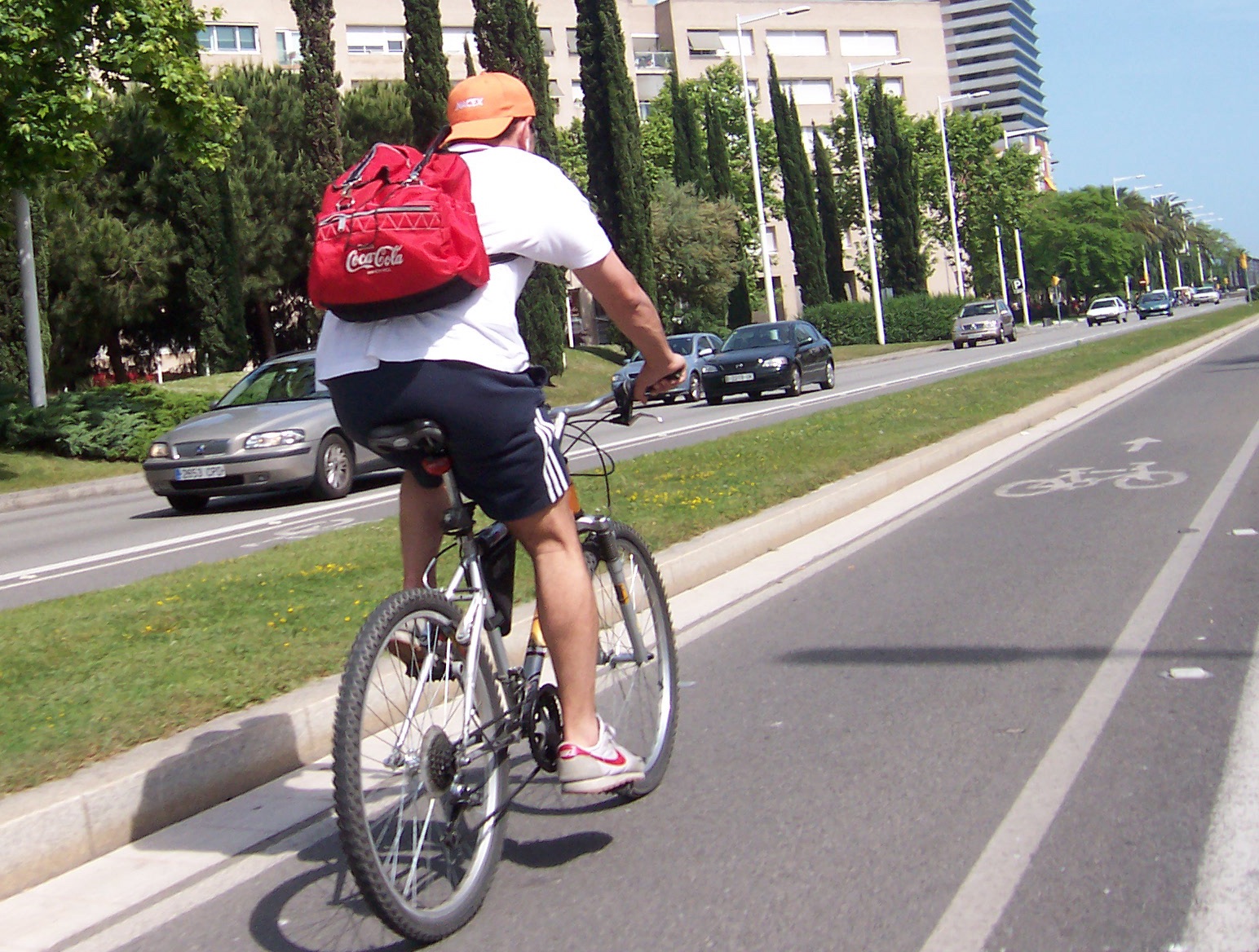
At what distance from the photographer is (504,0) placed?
39.0 metres

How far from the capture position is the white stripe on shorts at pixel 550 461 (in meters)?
3.68

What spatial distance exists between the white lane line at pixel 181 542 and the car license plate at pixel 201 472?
0.93 metres

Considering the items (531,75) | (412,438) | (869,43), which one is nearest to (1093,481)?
(412,438)

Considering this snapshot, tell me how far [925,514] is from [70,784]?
7.18 meters

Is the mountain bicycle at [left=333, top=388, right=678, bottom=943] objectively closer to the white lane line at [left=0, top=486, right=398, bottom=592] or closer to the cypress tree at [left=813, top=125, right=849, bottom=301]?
the white lane line at [left=0, top=486, right=398, bottom=592]

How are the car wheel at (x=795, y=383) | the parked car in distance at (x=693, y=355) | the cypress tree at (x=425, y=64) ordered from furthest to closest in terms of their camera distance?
the cypress tree at (x=425, y=64) < the parked car in distance at (x=693, y=355) < the car wheel at (x=795, y=383)

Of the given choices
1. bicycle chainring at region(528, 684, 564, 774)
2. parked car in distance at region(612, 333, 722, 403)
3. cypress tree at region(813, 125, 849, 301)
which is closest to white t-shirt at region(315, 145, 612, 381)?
bicycle chainring at region(528, 684, 564, 774)

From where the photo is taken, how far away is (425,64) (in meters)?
37.2

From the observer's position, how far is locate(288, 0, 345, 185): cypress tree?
114ft

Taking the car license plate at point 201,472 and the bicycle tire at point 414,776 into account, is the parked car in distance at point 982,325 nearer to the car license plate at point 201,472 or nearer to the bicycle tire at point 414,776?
the car license plate at point 201,472

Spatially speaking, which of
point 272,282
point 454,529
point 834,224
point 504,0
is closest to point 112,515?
point 454,529

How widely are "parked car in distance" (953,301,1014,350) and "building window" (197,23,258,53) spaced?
34.3 m

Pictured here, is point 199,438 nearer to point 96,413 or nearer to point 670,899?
point 96,413

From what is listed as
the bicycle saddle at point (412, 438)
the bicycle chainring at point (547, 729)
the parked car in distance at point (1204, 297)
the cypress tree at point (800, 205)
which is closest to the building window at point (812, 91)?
the cypress tree at point (800, 205)
